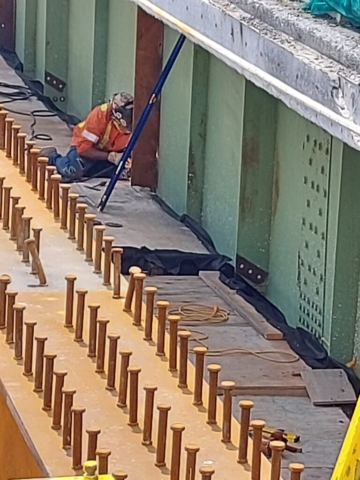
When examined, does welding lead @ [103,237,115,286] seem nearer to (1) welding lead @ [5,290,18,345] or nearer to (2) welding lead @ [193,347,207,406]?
(1) welding lead @ [5,290,18,345]

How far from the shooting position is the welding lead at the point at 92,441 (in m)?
3.23

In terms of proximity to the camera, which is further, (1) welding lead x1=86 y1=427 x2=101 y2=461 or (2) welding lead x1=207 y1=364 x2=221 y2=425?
(2) welding lead x1=207 y1=364 x2=221 y2=425

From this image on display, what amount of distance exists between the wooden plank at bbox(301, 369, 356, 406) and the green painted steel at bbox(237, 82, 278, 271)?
5.28 ft

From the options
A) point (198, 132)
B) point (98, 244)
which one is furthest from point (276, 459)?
point (198, 132)

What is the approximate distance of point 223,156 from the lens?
971 centimetres

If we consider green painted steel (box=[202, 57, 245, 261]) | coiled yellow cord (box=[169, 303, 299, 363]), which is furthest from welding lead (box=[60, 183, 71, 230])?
green painted steel (box=[202, 57, 245, 261])

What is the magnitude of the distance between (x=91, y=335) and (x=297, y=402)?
12.1ft

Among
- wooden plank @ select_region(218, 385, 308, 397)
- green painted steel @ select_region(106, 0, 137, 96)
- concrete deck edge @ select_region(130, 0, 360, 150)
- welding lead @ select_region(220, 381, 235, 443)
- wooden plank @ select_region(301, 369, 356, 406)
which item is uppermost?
concrete deck edge @ select_region(130, 0, 360, 150)

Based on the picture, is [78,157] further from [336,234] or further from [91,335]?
[91,335]

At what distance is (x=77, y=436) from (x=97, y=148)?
8.58m

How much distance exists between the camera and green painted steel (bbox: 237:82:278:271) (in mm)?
9039

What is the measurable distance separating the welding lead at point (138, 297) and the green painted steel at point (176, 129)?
6.17 m

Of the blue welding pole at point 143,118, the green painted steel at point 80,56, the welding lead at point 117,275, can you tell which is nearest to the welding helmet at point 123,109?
the blue welding pole at point 143,118

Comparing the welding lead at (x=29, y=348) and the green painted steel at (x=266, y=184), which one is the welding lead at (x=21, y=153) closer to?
the welding lead at (x=29, y=348)
